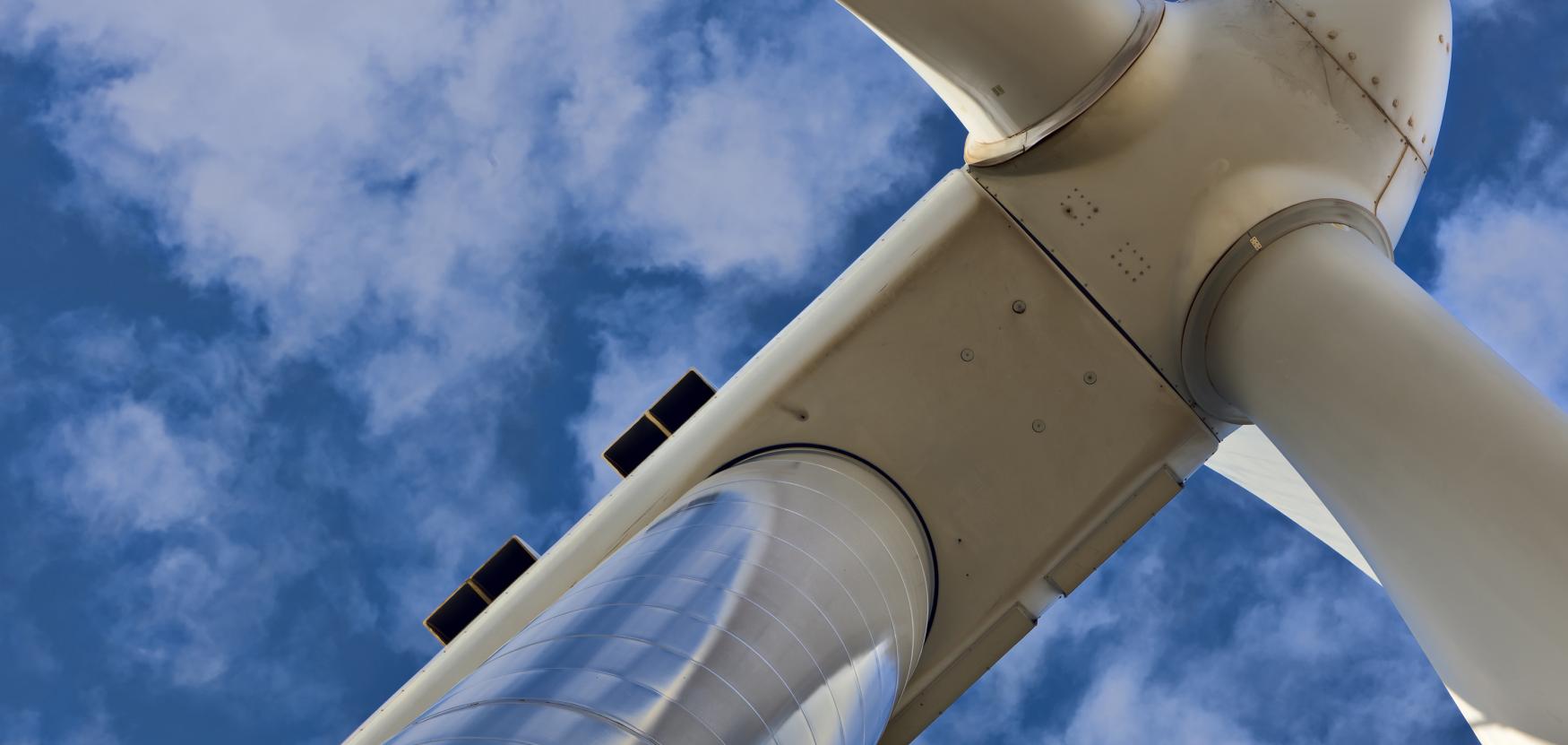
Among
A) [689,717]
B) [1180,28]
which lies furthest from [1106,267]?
[689,717]

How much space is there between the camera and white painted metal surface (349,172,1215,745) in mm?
9211

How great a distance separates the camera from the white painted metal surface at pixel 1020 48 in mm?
7613

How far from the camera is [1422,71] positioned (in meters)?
8.59

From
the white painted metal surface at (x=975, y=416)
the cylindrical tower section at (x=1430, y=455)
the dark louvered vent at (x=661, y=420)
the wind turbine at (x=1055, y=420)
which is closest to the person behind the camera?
the cylindrical tower section at (x=1430, y=455)

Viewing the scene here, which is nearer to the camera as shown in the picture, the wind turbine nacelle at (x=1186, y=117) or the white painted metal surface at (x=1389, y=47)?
the wind turbine nacelle at (x=1186, y=117)

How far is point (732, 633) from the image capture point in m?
6.04

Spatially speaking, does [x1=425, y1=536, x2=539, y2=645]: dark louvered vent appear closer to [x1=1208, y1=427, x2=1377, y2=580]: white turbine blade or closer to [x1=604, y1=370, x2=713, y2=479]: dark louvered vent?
[x1=604, y1=370, x2=713, y2=479]: dark louvered vent

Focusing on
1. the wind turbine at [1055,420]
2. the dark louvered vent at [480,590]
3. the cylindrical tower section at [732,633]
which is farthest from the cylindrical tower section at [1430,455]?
the dark louvered vent at [480,590]

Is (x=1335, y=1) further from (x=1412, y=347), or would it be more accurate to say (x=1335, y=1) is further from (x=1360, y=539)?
(x=1360, y=539)

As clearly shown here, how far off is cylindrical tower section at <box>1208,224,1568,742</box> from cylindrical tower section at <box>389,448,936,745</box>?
3.05m

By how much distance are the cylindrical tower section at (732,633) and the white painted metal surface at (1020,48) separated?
3.31 metres

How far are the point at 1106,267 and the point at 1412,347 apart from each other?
3158 millimetres

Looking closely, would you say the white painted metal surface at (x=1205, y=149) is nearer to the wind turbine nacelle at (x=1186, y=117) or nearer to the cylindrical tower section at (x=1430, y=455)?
the wind turbine nacelle at (x=1186, y=117)

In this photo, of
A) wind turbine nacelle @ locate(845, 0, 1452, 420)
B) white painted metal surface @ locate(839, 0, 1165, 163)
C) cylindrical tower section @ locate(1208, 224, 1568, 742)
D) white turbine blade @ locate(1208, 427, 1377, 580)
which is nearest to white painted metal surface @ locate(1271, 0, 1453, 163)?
wind turbine nacelle @ locate(845, 0, 1452, 420)
